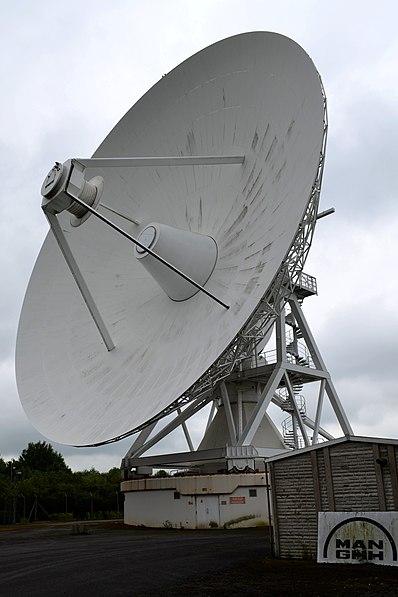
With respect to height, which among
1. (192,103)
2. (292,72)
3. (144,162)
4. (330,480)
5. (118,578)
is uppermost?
(192,103)

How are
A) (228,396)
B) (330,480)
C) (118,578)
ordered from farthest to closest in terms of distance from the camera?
(228,396)
(330,480)
(118,578)

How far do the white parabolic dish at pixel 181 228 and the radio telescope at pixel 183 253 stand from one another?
0.06 metres

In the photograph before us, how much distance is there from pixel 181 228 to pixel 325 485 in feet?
40.6

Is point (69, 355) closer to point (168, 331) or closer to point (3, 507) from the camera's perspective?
point (168, 331)

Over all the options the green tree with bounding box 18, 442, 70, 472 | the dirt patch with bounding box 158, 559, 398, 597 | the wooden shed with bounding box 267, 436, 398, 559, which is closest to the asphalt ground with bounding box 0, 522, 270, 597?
the dirt patch with bounding box 158, 559, 398, 597

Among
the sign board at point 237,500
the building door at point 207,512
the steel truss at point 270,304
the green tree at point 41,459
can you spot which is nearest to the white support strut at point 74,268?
the steel truss at point 270,304

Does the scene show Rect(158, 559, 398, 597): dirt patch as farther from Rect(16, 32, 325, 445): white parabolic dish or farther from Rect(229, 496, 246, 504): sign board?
Rect(229, 496, 246, 504): sign board

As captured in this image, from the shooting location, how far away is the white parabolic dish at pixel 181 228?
59.6 ft

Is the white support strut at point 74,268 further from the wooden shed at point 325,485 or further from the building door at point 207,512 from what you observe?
the building door at point 207,512

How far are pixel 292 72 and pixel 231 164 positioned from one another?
3890 millimetres

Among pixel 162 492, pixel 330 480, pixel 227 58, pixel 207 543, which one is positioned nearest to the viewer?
pixel 330 480

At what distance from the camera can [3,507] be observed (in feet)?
194

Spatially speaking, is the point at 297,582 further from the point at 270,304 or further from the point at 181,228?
the point at 181,228

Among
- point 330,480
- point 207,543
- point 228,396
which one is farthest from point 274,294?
point 228,396
